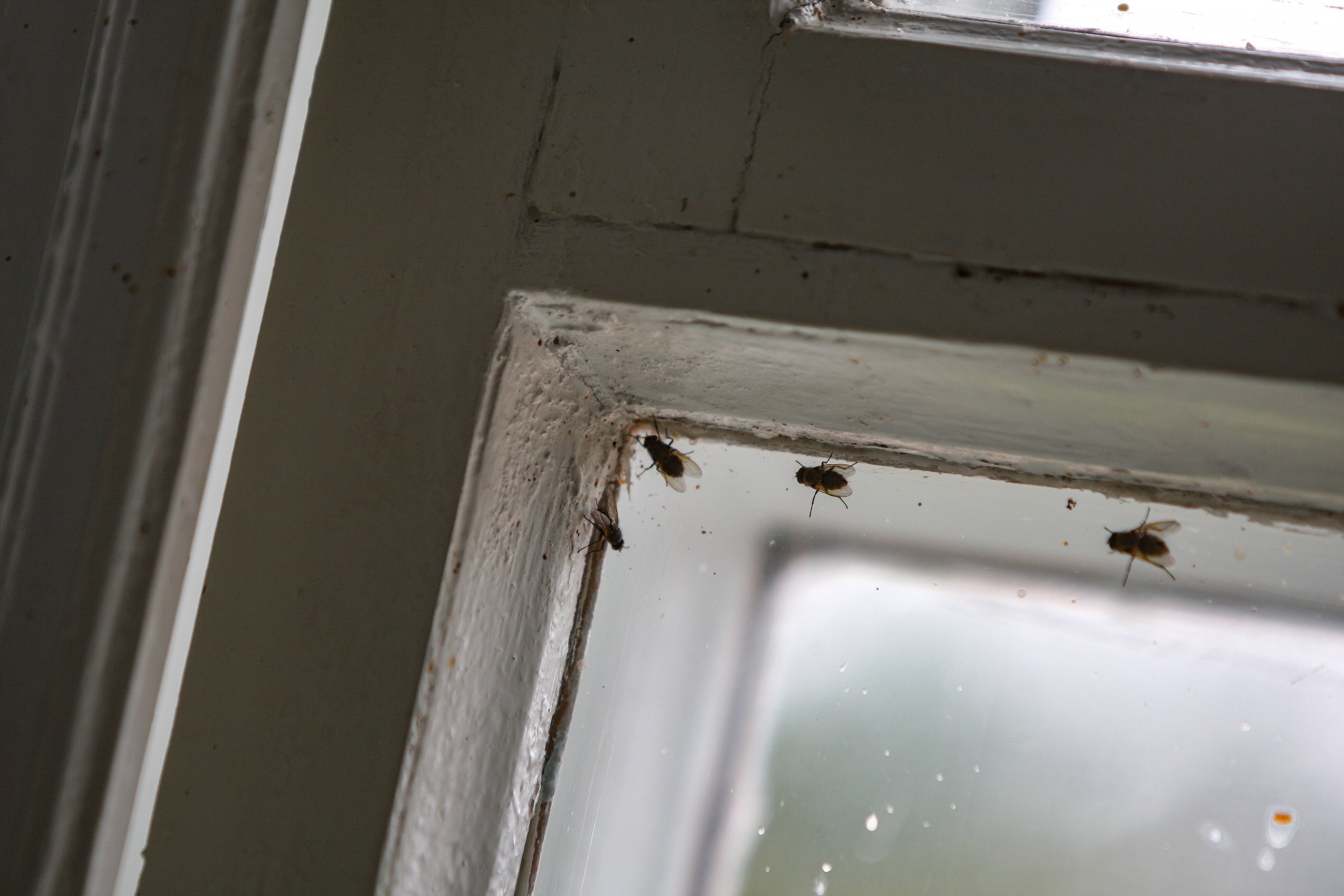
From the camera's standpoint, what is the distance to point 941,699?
119 cm

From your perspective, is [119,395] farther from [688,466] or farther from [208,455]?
[688,466]

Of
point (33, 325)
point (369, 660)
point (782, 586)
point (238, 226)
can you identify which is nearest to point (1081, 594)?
point (782, 586)

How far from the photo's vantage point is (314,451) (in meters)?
0.81

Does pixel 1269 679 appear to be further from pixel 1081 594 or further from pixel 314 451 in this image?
pixel 314 451

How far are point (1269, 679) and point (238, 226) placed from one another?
134 centimetres

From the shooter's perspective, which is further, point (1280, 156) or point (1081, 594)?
point (1081, 594)

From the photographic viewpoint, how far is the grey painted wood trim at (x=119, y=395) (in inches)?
29.6

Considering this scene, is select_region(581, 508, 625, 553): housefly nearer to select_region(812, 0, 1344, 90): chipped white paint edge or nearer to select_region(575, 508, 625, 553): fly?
select_region(575, 508, 625, 553): fly

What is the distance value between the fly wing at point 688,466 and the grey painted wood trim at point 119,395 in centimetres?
59

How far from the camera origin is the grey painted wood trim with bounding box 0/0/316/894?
0.75m

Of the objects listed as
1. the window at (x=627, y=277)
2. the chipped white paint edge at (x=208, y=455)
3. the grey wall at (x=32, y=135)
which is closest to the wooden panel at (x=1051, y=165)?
the window at (x=627, y=277)

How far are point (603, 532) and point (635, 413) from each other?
164mm

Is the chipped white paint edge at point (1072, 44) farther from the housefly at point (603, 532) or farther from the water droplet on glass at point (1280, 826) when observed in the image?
the water droplet on glass at point (1280, 826)

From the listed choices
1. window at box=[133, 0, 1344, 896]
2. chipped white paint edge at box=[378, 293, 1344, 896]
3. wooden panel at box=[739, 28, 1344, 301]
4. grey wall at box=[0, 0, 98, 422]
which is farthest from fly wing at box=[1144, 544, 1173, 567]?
grey wall at box=[0, 0, 98, 422]
